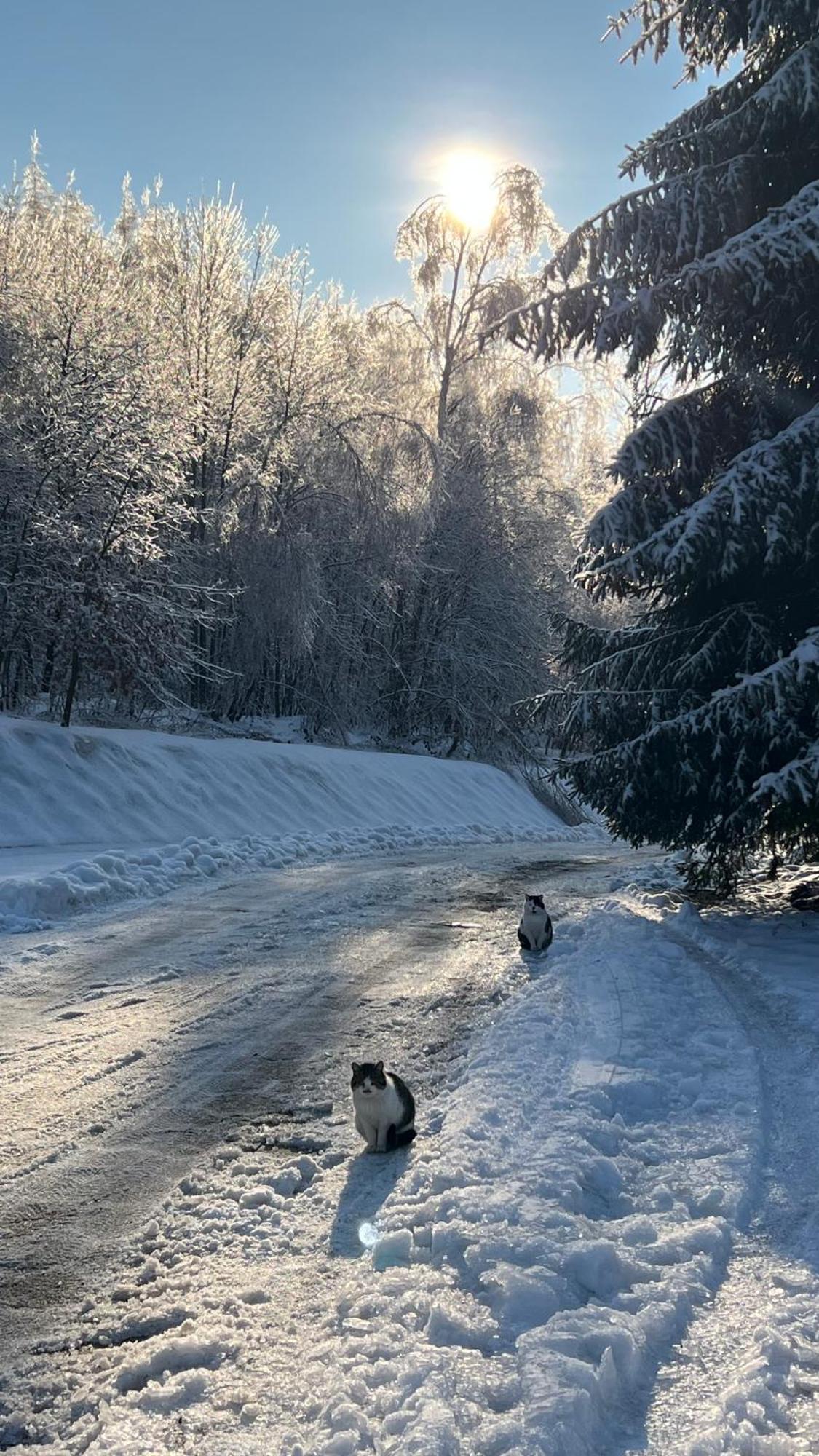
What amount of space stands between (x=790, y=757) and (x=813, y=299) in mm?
4760

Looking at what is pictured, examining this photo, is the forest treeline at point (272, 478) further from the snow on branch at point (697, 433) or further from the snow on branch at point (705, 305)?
the snow on branch at point (697, 433)

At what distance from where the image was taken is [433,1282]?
3.73 m

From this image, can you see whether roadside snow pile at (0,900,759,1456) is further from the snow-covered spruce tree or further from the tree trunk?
the tree trunk

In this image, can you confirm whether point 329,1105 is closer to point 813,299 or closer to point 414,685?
point 813,299

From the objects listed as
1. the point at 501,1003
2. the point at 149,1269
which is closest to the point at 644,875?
the point at 501,1003

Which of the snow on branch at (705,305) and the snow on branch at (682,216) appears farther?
the snow on branch at (682,216)

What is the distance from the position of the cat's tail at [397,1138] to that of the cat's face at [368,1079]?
229mm

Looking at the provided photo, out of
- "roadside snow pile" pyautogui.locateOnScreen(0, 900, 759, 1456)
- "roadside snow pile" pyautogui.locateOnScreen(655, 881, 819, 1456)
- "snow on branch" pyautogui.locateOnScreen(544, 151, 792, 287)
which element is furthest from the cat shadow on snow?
"snow on branch" pyautogui.locateOnScreen(544, 151, 792, 287)

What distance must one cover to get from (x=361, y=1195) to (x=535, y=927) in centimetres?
506

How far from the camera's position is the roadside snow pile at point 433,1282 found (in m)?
3.01

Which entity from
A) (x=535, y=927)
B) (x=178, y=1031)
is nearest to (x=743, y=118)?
(x=535, y=927)

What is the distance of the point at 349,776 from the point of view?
853 inches

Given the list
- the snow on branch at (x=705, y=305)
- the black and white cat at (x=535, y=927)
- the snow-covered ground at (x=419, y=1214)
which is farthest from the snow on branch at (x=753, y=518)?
the snow-covered ground at (x=419, y=1214)

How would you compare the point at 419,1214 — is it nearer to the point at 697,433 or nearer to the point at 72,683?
the point at 697,433
